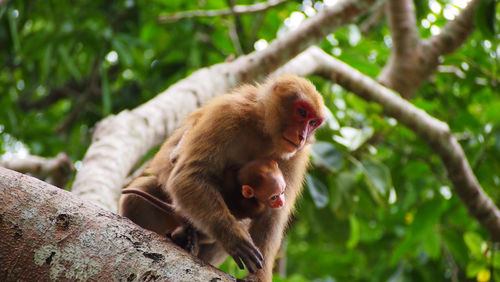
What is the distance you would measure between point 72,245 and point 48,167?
3062mm

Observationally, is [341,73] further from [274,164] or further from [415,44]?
[274,164]

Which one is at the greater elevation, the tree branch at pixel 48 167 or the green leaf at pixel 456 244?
the tree branch at pixel 48 167

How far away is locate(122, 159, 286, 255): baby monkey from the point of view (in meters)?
3.19

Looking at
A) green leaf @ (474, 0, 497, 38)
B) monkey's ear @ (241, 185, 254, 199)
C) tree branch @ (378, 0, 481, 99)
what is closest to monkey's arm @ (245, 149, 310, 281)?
monkey's ear @ (241, 185, 254, 199)

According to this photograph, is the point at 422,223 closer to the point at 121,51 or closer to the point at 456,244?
the point at 456,244

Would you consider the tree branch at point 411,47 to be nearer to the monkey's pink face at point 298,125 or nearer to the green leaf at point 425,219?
the green leaf at point 425,219

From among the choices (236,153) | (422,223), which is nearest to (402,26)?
(422,223)

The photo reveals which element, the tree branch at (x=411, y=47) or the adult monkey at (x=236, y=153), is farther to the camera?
the tree branch at (x=411, y=47)

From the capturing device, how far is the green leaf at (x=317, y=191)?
16.8 feet

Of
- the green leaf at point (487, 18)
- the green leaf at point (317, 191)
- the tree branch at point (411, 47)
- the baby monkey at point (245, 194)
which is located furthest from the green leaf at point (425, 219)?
the baby monkey at point (245, 194)

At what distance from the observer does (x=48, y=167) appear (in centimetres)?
490

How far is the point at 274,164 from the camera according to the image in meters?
3.39

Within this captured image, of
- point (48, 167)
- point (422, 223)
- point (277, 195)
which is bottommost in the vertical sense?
point (422, 223)

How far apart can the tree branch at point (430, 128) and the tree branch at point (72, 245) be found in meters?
3.82
